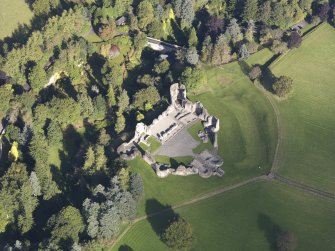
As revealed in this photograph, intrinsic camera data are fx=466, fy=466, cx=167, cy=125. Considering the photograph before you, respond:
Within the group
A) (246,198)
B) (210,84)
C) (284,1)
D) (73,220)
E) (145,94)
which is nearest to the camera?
(73,220)

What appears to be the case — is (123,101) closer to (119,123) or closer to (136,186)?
(119,123)

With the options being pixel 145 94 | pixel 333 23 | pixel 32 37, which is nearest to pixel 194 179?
pixel 145 94

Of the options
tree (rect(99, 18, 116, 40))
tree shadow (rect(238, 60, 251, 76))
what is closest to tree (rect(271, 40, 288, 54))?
tree shadow (rect(238, 60, 251, 76))

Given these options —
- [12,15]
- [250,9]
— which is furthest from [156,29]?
[12,15]

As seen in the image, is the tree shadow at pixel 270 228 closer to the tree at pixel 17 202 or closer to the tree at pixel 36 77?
the tree at pixel 17 202

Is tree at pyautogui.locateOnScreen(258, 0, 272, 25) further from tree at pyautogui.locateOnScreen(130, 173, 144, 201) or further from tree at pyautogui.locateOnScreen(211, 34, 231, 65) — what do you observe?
tree at pyautogui.locateOnScreen(130, 173, 144, 201)

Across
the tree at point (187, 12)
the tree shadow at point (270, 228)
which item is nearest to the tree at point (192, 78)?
the tree at point (187, 12)

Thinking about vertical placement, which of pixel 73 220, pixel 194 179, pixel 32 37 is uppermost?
pixel 32 37

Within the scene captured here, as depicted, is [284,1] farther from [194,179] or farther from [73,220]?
[73,220]
